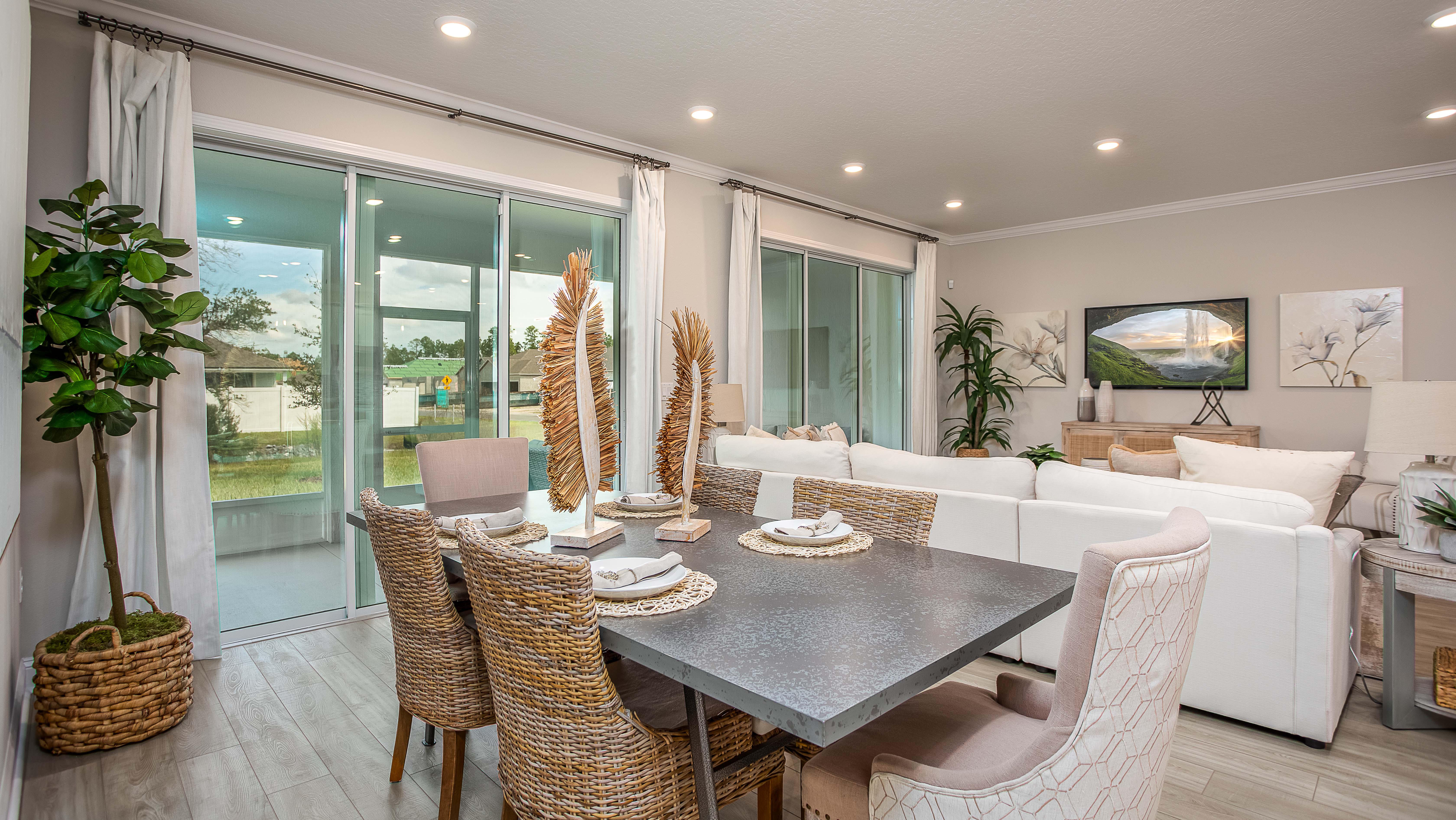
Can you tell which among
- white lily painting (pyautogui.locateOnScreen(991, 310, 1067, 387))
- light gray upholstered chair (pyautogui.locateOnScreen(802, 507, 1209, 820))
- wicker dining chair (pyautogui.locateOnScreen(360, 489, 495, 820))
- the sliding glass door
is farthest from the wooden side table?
white lily painting (pyautogui.locateOnScreen(991, 310, 1067, 387))

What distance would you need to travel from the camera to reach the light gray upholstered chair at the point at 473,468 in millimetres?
2707

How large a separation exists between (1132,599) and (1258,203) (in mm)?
5982

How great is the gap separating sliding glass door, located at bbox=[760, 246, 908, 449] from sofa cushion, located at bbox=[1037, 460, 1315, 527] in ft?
9.37

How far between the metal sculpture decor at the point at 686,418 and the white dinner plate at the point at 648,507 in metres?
0.28

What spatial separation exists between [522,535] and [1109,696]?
4.61 ft

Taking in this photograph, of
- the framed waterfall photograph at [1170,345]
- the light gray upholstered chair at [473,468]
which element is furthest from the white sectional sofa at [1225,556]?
the framed waterfall photograph at [1170,345]

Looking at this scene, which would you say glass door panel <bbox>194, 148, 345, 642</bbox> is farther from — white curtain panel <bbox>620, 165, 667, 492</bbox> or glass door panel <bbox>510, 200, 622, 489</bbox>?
white curtain panel <bbox>620, 165, 667, 492</bbox>

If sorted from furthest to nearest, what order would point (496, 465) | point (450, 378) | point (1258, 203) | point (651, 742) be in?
point (1258, 203) → point (450, 378) → point (496, 465) → point (651, 742)

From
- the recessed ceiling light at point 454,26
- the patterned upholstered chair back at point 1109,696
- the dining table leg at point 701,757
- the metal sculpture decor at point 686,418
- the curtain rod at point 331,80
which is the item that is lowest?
the dining table leg at point 701,757

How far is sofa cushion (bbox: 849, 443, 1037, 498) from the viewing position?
2877mm

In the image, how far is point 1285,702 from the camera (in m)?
2.33

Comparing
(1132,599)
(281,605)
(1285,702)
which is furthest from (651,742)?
(281,605)

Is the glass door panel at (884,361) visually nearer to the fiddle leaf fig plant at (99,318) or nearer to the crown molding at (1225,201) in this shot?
the crown molding at (1225,201)

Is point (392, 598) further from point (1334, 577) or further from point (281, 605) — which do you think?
point (1334, 577)
